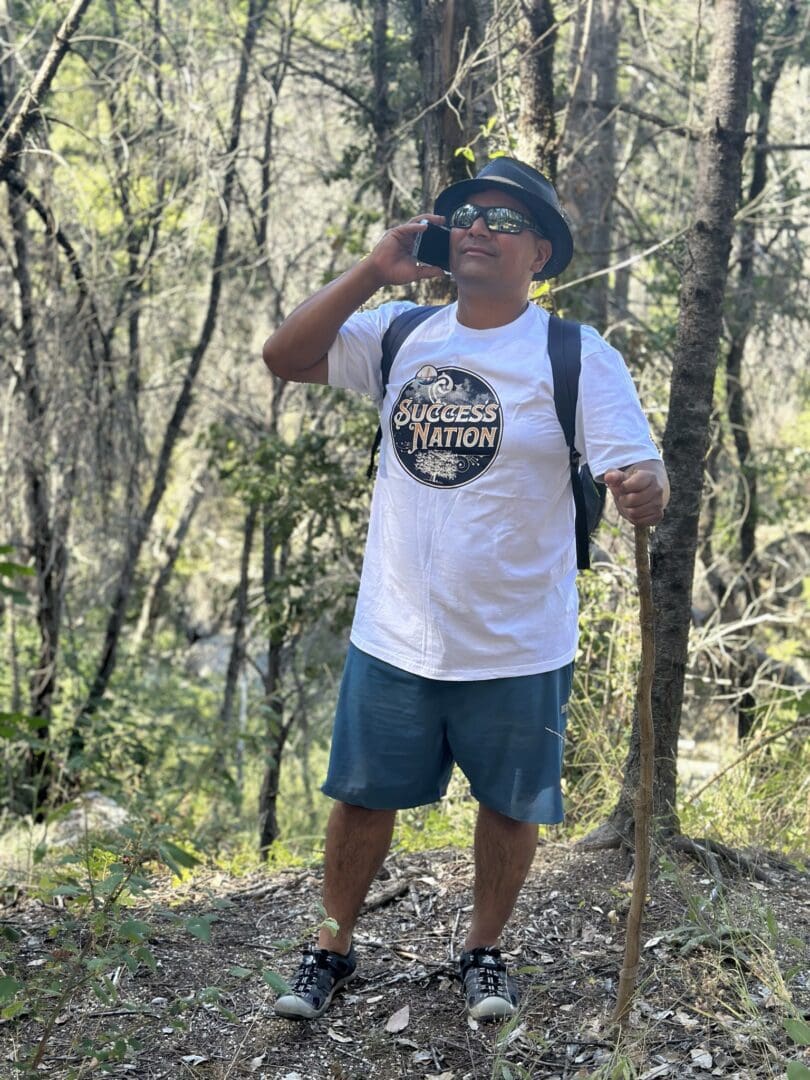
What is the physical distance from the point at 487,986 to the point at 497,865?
305 mm

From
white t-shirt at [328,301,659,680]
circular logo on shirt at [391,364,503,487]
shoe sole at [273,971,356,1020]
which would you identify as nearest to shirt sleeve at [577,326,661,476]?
white t-shirt at [328,301,659,680]

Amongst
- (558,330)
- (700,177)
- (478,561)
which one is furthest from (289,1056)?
(700,177)

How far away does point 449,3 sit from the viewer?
Result: 17.3 ft

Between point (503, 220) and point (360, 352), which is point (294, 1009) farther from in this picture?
point (503, 220)

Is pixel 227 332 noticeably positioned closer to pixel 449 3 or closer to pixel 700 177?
pixel 449 3

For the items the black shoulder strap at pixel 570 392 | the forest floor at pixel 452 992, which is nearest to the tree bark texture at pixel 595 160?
the black shoulder strap at pixel 570 392

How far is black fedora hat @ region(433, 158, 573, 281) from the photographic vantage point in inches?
116

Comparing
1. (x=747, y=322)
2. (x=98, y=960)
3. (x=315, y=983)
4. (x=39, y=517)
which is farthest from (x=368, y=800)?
(x=747, y=322)

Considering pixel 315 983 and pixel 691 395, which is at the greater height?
pixel 691 395

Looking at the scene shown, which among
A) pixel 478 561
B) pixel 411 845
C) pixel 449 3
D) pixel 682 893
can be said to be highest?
pixel 449 3

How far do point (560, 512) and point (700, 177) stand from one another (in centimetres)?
185

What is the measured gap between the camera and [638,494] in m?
2.46

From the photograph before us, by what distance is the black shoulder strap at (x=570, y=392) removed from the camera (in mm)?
2734

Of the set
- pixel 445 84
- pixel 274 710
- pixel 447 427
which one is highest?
pixel 445 84
